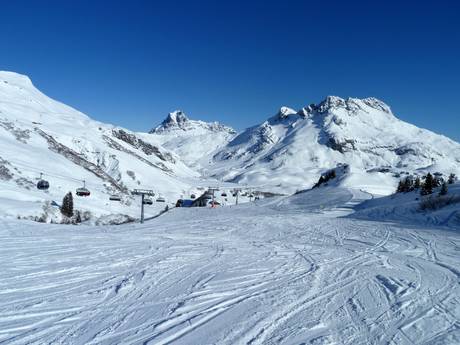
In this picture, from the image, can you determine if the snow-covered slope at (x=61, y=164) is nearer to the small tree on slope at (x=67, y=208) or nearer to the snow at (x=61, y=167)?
the snow at (x=61, y=167)

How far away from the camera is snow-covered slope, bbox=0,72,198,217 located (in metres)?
56.2

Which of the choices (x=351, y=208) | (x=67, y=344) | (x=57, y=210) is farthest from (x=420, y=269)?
(x=57, y=210)

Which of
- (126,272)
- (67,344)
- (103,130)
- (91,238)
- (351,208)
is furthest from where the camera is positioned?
(103,130)

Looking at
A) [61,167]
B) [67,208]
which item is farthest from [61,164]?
[67,208]

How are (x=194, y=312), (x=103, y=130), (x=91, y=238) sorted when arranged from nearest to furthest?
(x=194, y=312) < (x=91, y=238) < (x=103, y=130)

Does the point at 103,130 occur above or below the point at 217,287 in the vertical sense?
above

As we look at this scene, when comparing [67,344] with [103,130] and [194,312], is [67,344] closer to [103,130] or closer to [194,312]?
[194,312]

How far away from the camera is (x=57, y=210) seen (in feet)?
157

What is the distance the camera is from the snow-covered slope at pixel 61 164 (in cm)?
5622

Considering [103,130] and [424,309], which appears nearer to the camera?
[424,309]

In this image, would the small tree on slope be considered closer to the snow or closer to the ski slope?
the snow

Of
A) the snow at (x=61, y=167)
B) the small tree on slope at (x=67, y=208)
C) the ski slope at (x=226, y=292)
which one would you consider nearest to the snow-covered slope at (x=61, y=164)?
the snow at (x=61, y=167)

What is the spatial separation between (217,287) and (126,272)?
9.72 ft

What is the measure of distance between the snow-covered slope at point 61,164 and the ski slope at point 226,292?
104 feet
